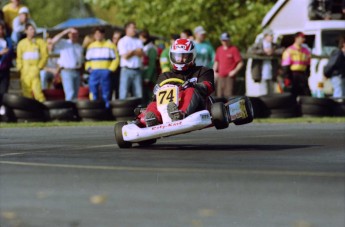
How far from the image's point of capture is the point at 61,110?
19.9 metres

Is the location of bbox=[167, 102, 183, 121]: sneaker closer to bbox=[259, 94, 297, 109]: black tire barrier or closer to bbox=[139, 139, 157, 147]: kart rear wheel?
bbox=[139, 139, 157, 147]: kart rear wheel

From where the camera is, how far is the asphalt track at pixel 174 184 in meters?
7.48

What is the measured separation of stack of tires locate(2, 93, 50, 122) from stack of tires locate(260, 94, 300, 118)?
4.04m

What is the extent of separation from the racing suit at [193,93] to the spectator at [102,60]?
24.0 feet

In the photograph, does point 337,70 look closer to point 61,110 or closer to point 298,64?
point 298,64

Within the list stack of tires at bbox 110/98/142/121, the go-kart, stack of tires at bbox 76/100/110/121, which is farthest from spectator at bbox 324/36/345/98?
the go-kart

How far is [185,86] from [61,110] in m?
6.87

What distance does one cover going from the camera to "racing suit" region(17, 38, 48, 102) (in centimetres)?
2069

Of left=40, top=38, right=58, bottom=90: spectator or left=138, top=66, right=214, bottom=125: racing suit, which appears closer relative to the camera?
left=138, top=66, right=214, bottom=125: racing suit

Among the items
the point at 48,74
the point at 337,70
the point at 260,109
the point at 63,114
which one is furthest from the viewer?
the point at 48,74

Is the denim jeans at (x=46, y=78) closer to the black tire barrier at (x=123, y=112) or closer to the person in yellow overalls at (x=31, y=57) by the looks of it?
the person in yellow overalls at (x=31, y=57)

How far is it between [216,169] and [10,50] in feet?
36.1

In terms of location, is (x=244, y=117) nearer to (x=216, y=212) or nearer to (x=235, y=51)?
(x=216, y=212)

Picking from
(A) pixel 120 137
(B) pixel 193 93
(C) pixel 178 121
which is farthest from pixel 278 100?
(C) pixel 178 121
